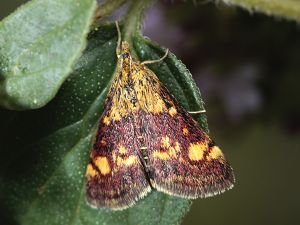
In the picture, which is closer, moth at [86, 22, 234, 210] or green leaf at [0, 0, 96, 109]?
green leaf at [0, 0, 96, 109]

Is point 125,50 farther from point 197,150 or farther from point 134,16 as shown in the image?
point 197,150

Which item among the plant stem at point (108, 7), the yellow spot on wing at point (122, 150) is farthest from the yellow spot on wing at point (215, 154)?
the plant stem at point (108, 7)

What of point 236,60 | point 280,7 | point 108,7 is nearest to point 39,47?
point 108,7

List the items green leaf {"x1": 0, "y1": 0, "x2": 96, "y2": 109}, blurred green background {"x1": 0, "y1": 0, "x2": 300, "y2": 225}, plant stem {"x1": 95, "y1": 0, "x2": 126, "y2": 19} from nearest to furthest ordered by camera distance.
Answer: green leaf {"x1": 0, "y1": 0, "x2": 96, "y2": 109} < plant stem {"x1": 95, "y1": 0, "x2": 126, "y2": 19} < blurred green background {"x1": 0, "y1": 0, "x2": 300, "y2": 225}

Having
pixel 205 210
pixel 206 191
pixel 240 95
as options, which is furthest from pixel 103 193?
pixel 205 210

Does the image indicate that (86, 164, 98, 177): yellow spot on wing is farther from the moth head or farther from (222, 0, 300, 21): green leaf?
(222, 0, 300, 21): green leaf

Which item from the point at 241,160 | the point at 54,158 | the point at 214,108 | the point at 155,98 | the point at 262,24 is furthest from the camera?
the point at 241,160

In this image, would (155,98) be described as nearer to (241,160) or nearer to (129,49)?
(129,49)

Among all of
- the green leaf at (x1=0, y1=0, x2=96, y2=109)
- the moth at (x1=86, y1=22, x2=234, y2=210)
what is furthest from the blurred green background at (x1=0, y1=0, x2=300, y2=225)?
the green leaf at (x1=0, y1=0, x2=96, y2=109)
